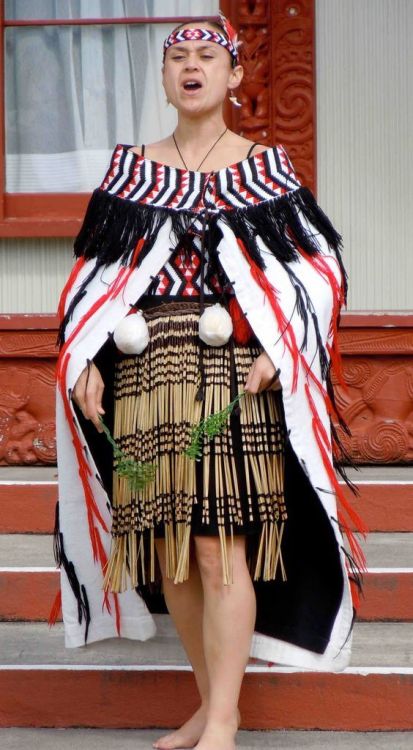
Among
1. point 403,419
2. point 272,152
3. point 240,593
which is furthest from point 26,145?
point 240,593

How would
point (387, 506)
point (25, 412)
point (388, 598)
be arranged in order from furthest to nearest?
point (25, 412), point (387, 506), point (388, 598)

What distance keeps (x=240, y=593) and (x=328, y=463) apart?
0.39 meters

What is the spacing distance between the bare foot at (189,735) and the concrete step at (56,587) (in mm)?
856

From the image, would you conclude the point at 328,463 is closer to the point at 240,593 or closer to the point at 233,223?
the point at 240,593

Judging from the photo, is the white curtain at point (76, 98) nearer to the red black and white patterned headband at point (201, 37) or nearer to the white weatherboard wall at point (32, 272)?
the white weatherboard wall at point (32, 272)

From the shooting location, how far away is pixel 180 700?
12.3ft

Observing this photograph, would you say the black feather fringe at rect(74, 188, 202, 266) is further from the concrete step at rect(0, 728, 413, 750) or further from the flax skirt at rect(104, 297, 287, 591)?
the concrete step at rect(0, 728, 413, 750)

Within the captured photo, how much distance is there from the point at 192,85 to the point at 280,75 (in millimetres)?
2366

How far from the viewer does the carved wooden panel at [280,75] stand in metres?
5.65

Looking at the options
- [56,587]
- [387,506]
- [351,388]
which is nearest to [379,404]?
[351,388]

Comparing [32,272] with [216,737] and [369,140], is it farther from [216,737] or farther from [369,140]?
[216,737]

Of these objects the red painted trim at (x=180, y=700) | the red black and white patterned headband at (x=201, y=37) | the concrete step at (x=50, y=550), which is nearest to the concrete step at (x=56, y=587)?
the concrete step at (x=50, y=550)

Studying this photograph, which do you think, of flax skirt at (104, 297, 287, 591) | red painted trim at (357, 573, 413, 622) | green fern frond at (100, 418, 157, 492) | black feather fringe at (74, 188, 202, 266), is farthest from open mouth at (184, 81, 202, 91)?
red painted trim at (357, 573, 413, 622)

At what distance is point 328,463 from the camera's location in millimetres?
3389
